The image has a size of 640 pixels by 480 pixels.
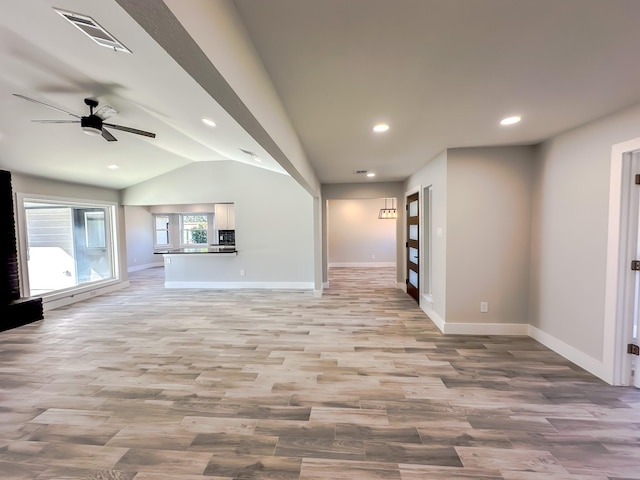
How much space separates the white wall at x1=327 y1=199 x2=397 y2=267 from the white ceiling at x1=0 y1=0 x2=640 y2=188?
225 inches

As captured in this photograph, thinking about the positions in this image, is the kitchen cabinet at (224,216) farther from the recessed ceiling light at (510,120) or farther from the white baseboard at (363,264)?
the recessed ceiling light at (510,120)

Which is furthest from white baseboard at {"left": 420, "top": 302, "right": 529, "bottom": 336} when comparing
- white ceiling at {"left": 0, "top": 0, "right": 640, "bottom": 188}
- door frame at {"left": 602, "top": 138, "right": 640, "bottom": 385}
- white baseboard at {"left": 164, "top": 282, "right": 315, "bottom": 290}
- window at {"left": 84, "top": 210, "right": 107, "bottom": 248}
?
window at {"left": 84, "top": 210, "right": 107, "bottom": 248}

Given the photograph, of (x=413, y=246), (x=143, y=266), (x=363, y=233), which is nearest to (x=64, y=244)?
(x=143, y=266)

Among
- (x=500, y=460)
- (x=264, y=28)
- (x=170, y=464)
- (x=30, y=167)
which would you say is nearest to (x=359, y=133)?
(x=264, y=28)

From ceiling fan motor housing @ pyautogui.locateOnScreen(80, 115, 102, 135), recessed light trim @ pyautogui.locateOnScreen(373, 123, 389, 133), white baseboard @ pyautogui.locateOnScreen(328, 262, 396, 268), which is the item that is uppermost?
ceiling fan motor housing @ pyautogui.locateOnScreen(80, 115, 102, 135)

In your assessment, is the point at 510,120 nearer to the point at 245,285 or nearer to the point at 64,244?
the point at 245,285

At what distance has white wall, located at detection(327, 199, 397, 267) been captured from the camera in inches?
382

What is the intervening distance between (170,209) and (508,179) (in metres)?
10.1

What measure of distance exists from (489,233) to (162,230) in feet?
35.5

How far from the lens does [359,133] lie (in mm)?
2953

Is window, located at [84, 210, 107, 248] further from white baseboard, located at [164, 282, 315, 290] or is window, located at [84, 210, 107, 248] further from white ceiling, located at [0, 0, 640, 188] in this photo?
white ceiling, located at [0, 0, 640, 188]

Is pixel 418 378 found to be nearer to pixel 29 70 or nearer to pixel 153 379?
pixel 153 379

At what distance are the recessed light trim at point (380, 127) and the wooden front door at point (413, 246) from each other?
262 cm

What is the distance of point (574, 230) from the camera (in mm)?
2920
